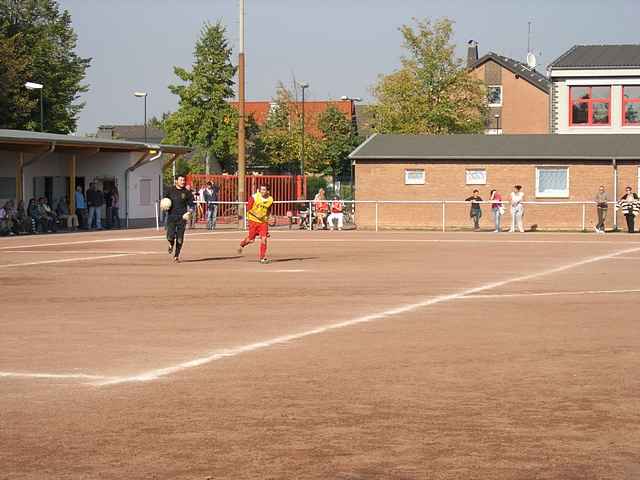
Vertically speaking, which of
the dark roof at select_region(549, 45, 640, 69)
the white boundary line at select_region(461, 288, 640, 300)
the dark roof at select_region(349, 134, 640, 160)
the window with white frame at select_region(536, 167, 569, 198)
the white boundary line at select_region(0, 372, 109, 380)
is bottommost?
the white boundary line at select_region(461, 288, 640, 300)

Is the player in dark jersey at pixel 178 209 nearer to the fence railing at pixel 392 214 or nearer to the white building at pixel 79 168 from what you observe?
the white building at pixel 79 168

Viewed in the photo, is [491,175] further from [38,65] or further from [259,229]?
[38,65]

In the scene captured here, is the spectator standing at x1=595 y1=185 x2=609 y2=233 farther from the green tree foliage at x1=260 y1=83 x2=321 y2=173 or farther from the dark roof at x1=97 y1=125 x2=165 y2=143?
the dark roof at x1=97 y1=125 x2=165 y2=143

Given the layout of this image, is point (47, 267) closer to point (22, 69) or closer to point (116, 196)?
point (116, 196)

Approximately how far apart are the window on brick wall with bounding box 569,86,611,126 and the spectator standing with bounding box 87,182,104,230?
80.9 feet

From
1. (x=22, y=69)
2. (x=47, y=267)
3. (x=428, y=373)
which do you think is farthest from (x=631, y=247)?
(x=22, y=69)

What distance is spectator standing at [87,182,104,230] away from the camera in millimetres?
47250

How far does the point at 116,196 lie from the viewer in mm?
48812

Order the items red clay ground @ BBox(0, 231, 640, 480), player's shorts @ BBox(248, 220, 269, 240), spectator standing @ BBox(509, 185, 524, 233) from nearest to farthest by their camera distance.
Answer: red clay ground @ BBox(0, 231, 640, 480)
player's shorts @ BBox(248, 220, 269, 240)
spectator standing @ BBox(509, 185, 524, 233)

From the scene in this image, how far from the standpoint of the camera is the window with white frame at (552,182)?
159 feet

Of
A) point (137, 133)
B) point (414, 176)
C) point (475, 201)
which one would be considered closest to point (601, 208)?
point (475, 201)

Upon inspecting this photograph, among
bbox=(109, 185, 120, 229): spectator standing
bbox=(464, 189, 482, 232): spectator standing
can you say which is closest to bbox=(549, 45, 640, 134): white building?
bbox=(464, 189, 482, 232): spectator standing

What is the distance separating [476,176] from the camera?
49.3m

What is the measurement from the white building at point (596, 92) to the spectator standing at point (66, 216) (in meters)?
25.3
